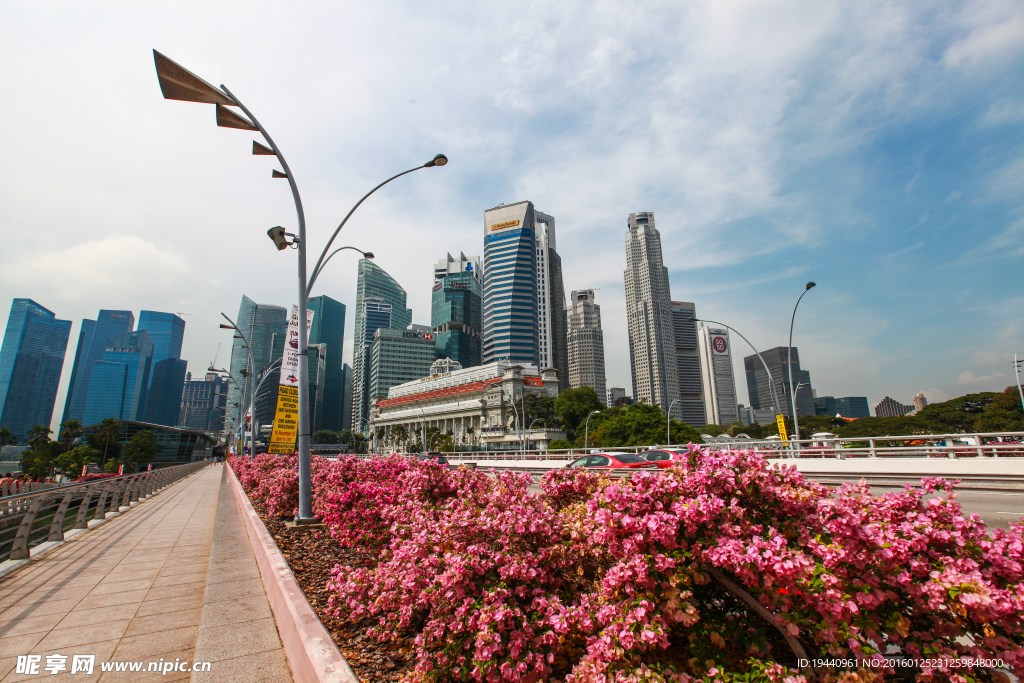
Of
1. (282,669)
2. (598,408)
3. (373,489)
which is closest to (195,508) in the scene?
(373,489)

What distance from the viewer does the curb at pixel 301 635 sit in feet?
10.6

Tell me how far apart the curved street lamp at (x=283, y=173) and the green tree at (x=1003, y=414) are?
7423 centimetres

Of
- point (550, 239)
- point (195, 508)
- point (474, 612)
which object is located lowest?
point (195, 508)

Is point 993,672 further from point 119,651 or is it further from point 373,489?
point 119,651

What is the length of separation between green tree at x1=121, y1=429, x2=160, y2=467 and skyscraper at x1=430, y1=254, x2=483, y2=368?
10947cm

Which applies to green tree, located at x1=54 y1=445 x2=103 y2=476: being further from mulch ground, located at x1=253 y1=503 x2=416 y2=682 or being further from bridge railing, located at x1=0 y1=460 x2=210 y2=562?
mulch ground, located at x1=253 y1=503 x2=416 y2=682

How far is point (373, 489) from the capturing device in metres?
7.03

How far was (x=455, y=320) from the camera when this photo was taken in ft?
620

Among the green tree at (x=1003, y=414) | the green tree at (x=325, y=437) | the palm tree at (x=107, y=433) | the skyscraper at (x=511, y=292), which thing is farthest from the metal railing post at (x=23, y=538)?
the green tree at (x=325, y=437)

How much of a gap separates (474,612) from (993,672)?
2.83m

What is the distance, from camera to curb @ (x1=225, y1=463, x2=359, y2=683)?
322cm

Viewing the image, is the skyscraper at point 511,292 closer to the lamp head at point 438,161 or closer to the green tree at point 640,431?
the green tree at point 640,431

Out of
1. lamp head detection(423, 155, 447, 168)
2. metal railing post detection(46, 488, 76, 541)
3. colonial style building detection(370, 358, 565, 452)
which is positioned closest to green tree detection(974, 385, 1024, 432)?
colonial style building detection(370, 358, 565, 452)

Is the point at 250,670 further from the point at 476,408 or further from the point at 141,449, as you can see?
the point at 476,408
